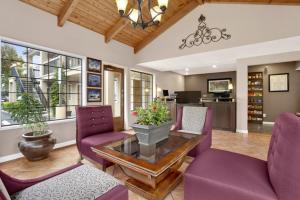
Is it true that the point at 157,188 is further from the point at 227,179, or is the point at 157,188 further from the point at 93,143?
the point at 93,143

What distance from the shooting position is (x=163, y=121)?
1.90 metres

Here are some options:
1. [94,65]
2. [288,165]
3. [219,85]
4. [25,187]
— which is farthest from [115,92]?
[219,85]

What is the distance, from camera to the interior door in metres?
4.64

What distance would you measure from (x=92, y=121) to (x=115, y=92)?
8.15 feet

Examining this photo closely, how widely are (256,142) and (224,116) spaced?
138 centimetres

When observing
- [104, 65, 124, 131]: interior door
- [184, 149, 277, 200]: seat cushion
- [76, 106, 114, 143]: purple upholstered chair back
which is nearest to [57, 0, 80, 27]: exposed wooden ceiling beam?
[104, 65, 124, 131]: interior door

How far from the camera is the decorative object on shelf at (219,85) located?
23.5 feet

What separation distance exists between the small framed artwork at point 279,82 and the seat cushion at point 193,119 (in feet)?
16.0

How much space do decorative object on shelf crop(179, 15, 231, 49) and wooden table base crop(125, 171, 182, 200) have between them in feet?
10.9

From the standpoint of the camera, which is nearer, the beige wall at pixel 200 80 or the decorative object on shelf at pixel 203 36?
the decorative object on shelf at pixel 203 36

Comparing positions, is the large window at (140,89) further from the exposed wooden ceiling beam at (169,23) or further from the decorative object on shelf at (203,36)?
the decorative object on shelf at (203,36)

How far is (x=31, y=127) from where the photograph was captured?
280cm

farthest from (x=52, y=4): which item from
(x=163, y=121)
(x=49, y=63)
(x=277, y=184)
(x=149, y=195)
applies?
(x=277, y=184)

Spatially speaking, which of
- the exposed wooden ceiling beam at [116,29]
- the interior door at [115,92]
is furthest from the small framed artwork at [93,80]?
the exposed wooden ceiling beam at [116,29]
